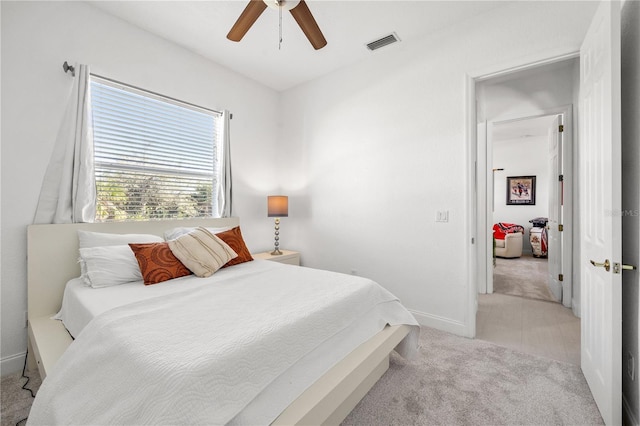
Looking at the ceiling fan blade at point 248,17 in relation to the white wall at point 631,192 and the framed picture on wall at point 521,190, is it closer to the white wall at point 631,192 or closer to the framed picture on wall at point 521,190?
the white wall at point 631,192

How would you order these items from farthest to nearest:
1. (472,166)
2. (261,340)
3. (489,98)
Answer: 1. (489,98)
2. (472,166)
3. (261,340)

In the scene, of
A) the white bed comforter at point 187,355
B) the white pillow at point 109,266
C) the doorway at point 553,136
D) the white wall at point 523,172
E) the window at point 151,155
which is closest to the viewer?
the white bed comforter at point 187,355

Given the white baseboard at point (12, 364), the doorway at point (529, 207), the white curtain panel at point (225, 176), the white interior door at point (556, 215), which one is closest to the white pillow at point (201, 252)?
the white curtain panel at point (225, 176)

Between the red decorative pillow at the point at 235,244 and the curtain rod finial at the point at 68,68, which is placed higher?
the curtain rod finial at the point at 68,68

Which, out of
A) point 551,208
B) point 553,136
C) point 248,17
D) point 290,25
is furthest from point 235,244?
point 553,136

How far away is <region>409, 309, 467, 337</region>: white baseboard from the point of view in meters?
2.61

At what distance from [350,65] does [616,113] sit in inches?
99.5

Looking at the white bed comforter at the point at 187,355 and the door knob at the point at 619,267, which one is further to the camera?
the door knob at the point at 619,267

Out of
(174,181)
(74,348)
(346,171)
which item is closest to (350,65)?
(346,171)

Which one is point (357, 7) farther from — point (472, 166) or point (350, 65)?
point (472, 166)

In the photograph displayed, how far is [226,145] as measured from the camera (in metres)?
3.37

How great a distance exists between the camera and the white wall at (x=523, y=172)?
269 inches

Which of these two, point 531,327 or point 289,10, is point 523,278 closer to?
point 531,327

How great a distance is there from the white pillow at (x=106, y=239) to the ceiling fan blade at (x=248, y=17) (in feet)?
5.67
